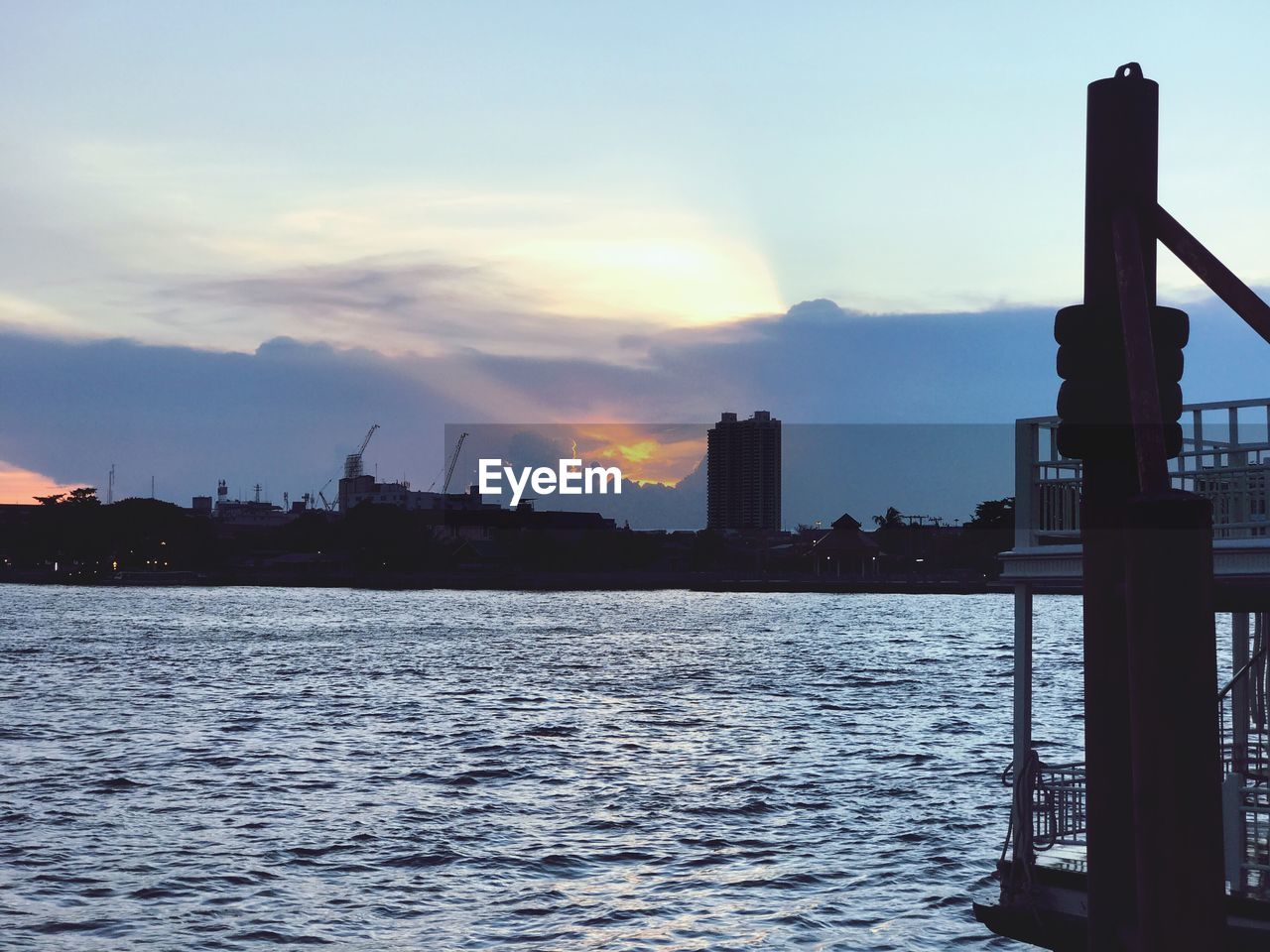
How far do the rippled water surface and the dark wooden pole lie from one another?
14.7 metres

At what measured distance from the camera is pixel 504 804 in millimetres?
35000

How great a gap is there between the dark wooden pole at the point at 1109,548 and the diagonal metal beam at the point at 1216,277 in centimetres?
14

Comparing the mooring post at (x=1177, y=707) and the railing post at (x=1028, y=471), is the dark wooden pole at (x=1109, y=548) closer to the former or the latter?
the mooring post at (x=1177, y=707)

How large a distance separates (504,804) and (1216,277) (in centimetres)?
3070

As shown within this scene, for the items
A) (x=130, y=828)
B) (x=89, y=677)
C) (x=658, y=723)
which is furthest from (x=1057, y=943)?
(x=89, y=677)

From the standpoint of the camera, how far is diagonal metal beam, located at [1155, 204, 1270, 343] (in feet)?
20.1

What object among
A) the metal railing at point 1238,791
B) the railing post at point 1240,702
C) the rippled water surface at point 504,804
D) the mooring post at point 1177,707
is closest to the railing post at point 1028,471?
the metal railing at point 1238,791

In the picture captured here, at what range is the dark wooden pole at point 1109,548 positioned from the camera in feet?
21.3

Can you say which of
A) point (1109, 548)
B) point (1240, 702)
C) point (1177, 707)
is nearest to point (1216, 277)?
point (1109, 548)

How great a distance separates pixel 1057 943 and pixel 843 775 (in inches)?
1051

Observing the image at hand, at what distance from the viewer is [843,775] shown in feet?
130

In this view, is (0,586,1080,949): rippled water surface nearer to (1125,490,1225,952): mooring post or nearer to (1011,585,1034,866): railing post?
(1011,585,1034,866): railing post

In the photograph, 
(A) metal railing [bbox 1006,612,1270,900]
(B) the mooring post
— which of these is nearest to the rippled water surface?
(A) metal railing [bbox 1006,612,1270,900]

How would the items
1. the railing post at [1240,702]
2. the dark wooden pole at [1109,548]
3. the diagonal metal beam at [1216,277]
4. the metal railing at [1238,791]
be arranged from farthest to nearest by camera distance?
the railing post at [1240,702] < the metal railing at [1238,791] < the dark wooden pole at [1109,548] < the diagonal metal beam at [1216,277]
